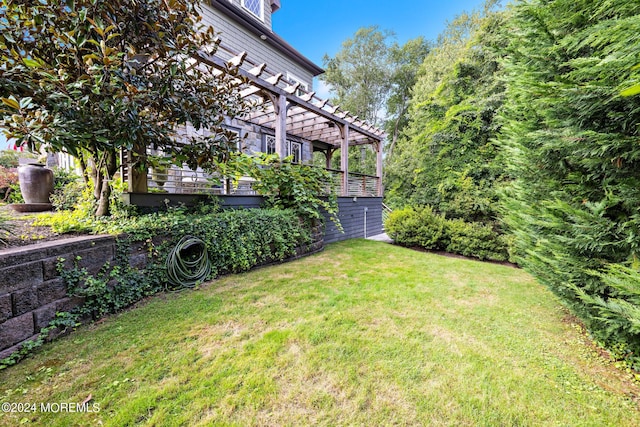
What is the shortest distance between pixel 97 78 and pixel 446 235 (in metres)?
7.69

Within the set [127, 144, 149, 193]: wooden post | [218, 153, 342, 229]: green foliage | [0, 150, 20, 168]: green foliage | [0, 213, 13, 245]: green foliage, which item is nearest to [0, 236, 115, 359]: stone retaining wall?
[0, 213, 13, 245]: green foliage

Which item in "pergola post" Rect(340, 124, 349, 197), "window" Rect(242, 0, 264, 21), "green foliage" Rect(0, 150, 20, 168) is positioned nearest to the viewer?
"pergola post" Rect(340, 124, 349, 197)

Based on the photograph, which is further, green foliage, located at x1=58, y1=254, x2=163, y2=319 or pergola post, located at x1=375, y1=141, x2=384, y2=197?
pergola post, located at x1=375, y1=141, x2=384, y2=197

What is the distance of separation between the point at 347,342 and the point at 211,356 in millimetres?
1219

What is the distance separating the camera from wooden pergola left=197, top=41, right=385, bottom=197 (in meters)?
5.32

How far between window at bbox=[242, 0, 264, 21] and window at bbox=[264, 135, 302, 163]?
14.1 ft

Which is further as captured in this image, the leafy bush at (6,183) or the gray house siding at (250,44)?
the gray house siding at (250,44)

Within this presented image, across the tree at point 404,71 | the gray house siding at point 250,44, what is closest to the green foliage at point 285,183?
the gray house siding at point 250,44

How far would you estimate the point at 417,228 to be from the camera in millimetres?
7617

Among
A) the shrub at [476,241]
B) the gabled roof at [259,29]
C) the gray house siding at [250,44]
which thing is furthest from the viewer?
the gabled roof at [259,29]

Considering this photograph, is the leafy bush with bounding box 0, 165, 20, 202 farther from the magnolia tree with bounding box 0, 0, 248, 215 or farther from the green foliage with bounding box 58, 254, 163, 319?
the green foliage with bounding box 58, 254, 163, 319

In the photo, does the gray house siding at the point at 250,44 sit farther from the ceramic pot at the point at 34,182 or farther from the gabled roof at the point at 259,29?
the ceramic pot at the point at 34,182

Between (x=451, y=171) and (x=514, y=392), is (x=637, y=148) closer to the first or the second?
(x=514, y=392)

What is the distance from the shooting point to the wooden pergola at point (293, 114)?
5316mm
